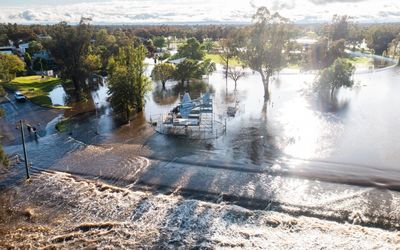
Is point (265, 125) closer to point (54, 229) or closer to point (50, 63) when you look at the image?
point (54, 229)

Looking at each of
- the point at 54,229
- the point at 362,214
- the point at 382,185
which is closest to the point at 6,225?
the point at 54,229

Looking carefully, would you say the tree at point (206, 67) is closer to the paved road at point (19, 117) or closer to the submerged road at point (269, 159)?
the submerged road at point (269, 159)

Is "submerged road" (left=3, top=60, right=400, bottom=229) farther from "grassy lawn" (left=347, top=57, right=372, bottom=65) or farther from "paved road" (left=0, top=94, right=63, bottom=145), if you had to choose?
"grassy lawn" (left=347, top=57, right=372, bottom=65)

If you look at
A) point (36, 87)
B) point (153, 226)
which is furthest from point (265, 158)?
point (36, 87)

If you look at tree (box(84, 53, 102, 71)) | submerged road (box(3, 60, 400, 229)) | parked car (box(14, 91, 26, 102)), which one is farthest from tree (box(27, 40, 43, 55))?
submerged road (box(3, 60, 400, 229))

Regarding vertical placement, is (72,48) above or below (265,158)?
above

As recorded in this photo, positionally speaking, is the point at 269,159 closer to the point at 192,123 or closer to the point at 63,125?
the point at 192,123
